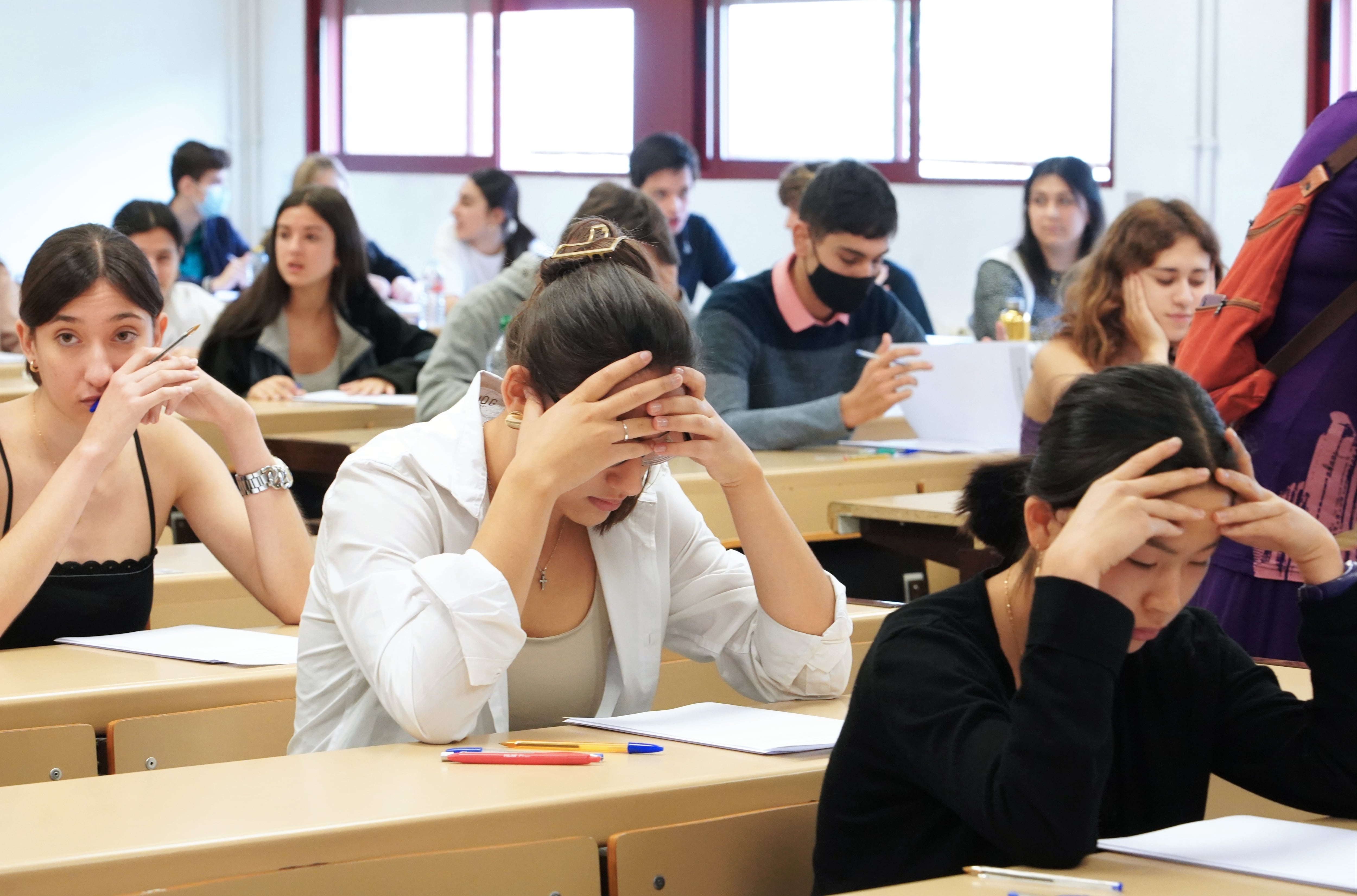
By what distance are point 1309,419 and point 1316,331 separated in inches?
4.6

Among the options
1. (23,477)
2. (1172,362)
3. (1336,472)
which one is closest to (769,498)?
(1336,472)

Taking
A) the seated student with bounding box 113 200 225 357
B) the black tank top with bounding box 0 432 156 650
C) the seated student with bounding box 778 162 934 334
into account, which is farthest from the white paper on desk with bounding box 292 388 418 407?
the black tank top with bounding box 0 432 156 650

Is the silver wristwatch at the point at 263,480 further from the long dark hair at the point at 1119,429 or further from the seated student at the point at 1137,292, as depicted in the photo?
the seated student at the point at 1137,292

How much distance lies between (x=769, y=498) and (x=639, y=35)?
6589mm

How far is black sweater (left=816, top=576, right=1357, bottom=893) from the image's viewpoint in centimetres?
111

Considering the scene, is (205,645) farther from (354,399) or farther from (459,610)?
(354,399)

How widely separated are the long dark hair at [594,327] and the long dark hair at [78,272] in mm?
877

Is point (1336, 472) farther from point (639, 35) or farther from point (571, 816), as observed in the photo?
point (639, 35)

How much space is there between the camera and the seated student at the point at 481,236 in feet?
20.9

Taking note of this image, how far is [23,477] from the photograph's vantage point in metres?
2.14

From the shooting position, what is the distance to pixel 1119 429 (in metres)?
1.19

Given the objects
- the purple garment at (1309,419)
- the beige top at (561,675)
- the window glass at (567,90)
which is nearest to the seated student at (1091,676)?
Answer: the beige top at (561,675)

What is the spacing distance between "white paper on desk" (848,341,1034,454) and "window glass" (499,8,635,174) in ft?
15.4

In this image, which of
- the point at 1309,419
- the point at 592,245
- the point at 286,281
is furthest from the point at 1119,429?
the point at 286,281
